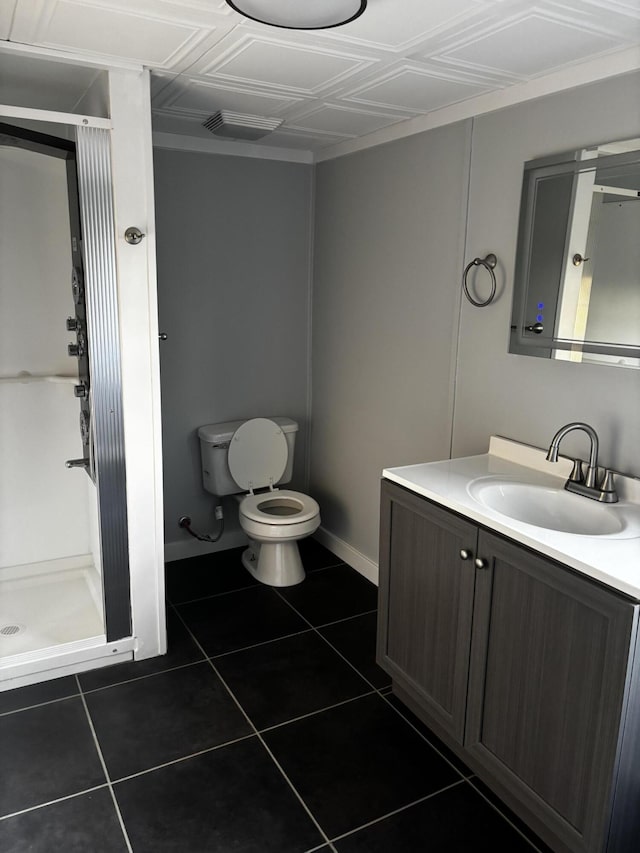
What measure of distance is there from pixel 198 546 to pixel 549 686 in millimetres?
2247

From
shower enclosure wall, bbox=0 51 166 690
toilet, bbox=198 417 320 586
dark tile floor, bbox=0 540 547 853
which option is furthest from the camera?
toilet, bbox=198 417 320 586

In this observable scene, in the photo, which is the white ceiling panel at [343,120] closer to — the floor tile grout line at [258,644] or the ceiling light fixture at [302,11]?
the ceiling light fixture at [302,11]

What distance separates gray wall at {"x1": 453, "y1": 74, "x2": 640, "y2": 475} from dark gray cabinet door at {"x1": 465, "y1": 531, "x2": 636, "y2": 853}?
566 mm

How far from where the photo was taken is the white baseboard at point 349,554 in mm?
3268

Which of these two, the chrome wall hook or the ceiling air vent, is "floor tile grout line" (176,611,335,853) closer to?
the chrome wall hook

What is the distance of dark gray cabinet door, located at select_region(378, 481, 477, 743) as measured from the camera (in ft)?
6.33

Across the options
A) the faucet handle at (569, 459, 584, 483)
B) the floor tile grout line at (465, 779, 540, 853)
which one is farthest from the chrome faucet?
the floor tile grout line at (465, 779, 540, 853)

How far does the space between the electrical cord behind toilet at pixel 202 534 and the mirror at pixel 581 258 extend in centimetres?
183

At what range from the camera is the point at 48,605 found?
2822 mm

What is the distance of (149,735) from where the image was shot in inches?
86.0

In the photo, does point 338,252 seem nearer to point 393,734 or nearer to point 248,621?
point 248,621

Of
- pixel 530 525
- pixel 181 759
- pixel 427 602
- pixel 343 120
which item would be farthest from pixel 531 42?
pixel 181 759

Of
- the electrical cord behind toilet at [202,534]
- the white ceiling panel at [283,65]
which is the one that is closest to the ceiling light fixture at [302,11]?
the white ceiling panel at [283,65]

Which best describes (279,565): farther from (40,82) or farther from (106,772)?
(40,82)
